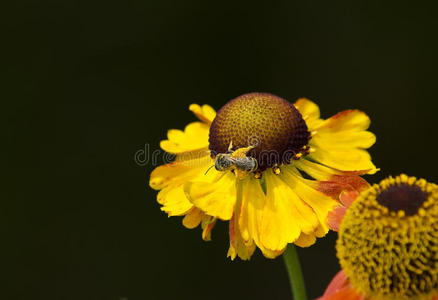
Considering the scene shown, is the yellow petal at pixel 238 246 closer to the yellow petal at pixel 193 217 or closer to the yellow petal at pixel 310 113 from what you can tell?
the yellow petal at pixel 193 217

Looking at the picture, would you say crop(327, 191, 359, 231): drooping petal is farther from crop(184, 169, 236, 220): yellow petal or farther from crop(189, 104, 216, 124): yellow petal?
crop(189, 104, 216, 124): yellow petal

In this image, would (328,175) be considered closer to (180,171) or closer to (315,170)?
(315,170)

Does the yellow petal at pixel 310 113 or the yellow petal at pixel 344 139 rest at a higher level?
the yellow petal at pixel 310 113

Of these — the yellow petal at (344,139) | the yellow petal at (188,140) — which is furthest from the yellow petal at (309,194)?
the yellow petal at (188,140)

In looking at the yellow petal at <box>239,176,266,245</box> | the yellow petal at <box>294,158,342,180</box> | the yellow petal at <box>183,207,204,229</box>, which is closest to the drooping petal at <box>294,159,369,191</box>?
the yellow petal at <box>294,158,342,180</box>

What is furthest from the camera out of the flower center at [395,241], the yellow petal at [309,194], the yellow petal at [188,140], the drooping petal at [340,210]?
the yellow petal at [188,140]

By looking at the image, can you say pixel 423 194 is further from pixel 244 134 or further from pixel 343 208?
pixel 244 134
